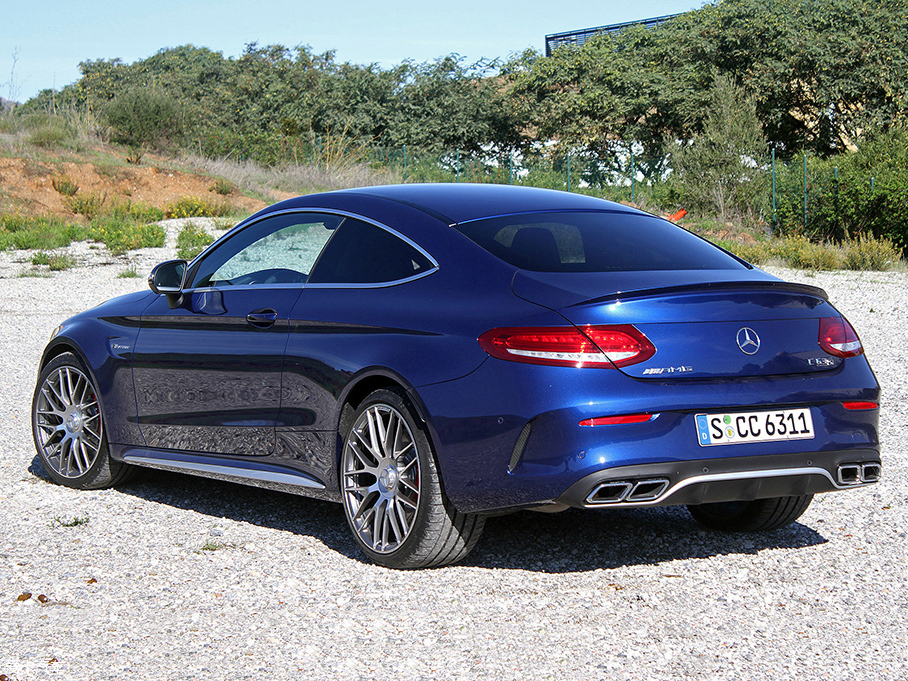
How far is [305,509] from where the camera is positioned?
231 inches

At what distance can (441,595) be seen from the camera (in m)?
4.27

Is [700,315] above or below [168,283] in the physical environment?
below

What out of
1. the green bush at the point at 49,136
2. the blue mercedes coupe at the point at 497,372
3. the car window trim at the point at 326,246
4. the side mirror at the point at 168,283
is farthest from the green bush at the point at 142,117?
the blue mercedes coupe at the point at 497,372

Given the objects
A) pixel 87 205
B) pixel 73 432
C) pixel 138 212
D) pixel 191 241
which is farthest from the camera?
pixel 87 205

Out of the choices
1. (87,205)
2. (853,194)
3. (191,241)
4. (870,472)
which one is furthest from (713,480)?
(87,205)

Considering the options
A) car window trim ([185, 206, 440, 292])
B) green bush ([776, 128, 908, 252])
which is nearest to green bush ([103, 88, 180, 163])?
green bush ([776, 128, 908, 252])

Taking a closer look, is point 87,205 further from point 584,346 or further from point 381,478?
point 584,346

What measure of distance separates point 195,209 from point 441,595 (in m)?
25.5

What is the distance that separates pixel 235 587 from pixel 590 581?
148cm

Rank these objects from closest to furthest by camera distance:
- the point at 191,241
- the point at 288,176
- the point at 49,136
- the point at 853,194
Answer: the point at 191,241 → the point at 853,194 → the point at 49,136 → the point at 288,176

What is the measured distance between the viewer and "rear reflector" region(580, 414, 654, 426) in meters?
3.88

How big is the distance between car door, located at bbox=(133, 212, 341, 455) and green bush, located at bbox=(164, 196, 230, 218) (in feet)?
74.6

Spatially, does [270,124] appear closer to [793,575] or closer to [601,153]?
[601,153]

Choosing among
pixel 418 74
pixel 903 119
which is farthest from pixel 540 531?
pixel 418 74
